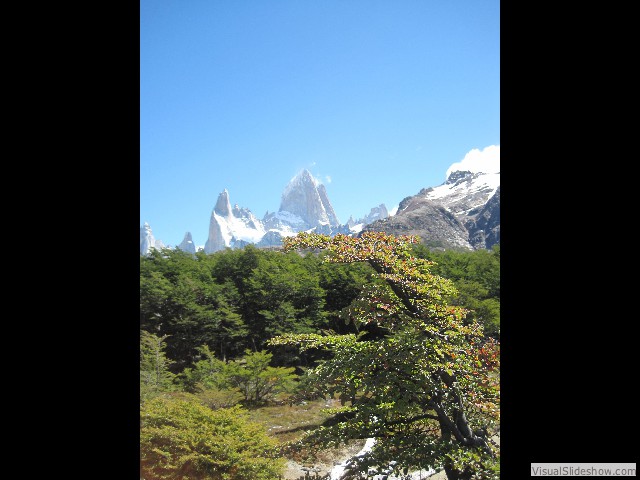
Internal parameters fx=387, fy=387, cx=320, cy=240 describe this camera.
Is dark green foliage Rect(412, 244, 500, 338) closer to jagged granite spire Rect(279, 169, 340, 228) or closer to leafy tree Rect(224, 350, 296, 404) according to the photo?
jagged granite spire Rect(279, 169, 340, 228)

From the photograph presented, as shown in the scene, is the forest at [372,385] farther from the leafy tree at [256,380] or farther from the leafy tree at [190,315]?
the leafy tree at [190,315]


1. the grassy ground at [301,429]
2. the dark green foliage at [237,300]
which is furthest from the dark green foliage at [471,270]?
the grassy ground at [301,429]

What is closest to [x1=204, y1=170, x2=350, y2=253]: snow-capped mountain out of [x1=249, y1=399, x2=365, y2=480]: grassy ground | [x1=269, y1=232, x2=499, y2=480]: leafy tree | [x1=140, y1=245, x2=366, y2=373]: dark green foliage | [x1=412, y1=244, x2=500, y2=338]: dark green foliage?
[x1=140, y1=245, x2=366, y2=373]: dark green foliage

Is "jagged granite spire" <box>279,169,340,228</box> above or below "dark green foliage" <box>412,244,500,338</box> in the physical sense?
above

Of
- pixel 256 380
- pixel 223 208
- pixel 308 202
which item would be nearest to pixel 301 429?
pixel 256 380

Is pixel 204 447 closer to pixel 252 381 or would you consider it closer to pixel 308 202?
pixel 252 381
